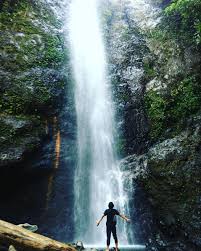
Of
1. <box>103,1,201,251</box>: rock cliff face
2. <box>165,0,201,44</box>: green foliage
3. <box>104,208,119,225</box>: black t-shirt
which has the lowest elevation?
<box>104,208,119,225</box>: black t-shirt

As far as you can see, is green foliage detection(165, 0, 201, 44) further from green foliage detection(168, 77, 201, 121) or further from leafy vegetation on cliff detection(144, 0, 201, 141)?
green foliage detection(168, 77, 201, 121)

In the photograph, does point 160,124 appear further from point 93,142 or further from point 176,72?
point 93,142

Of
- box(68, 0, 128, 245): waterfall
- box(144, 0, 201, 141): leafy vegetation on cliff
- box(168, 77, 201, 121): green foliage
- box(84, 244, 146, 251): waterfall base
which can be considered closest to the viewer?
box(84, 244, 146, 251): waterfall base

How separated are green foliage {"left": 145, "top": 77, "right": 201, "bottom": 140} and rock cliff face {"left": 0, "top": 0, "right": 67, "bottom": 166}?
405 cm

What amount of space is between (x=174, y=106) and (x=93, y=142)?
3630 mm

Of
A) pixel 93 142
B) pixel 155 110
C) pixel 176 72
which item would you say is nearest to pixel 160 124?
pixel 155 110

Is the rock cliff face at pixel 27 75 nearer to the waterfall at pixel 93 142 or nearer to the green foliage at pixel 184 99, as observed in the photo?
the waterfall at pixel 93 142

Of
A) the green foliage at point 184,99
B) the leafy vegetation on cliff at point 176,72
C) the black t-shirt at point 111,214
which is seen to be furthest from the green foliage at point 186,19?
the black t-shirt at point 111,214

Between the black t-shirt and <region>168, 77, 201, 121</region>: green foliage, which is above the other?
<region>168, 77, 201, 121</region>: green foliage

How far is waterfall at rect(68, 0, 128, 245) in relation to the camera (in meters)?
10.2

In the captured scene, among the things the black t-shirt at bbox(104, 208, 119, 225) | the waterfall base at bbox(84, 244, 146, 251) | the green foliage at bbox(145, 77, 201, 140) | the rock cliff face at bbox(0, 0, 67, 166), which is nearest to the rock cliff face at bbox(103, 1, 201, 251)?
the green foliage at bbox(145, 77, 201, 140)

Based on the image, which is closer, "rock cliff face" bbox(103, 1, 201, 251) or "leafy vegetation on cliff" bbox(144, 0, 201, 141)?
"rock cliff face" bbox(103, 1, 201, 251)

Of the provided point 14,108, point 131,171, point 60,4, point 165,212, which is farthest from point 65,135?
point 60,4

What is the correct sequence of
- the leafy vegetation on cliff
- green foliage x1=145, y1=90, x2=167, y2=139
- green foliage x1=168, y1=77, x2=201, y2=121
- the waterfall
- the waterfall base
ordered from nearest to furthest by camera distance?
the waterfall base, green foliage x1=168, y1=77, x2=201, y2=121, the waterfall, the leafy vegetation on cliff, green foliage x1=145, y1=90, x2=167, y2=139
